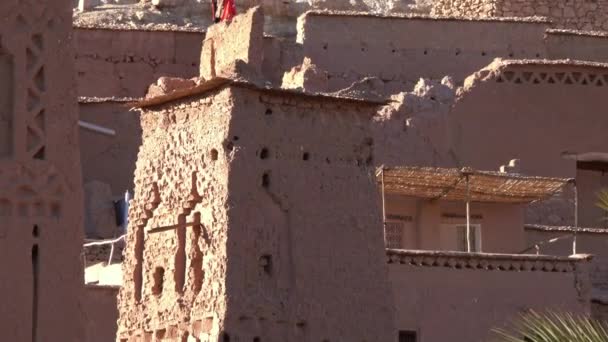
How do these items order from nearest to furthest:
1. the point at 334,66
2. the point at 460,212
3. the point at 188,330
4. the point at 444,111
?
1. the point at 188,330
2. the point at 460,212
3. the point at 444,111
4. the point at 334,66

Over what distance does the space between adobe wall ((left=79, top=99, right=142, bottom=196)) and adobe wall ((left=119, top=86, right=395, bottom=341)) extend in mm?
9054

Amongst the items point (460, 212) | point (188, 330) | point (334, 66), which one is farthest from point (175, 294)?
point (334, 66)

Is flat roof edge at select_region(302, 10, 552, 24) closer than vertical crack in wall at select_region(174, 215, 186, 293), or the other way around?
vertical crack in wall at select_region(174, 215, 186, 293)

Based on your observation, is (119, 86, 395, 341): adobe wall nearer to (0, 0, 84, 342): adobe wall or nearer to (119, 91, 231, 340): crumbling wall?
(119, 91, 231, 340): crumbling wall

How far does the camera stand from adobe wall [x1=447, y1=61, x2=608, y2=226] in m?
31.2

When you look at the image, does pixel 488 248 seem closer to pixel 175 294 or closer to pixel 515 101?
pixel 515 101

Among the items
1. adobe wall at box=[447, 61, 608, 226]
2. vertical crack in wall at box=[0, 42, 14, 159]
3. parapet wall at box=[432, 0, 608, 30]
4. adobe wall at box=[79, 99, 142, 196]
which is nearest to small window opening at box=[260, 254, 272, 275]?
vertical crack in wall at box=[0, 42, 14, 159]

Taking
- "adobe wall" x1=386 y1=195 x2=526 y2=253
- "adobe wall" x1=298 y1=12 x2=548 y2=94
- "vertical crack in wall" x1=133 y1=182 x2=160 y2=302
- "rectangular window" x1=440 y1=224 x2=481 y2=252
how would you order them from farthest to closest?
"adobe wall" x1=298 y1=12 x2=548 y2=94, "rectangular window" x1=440 y1=224 x2=481 y2=252, "adobe wall" x1=386 y1=195 x2=526 y2=253, "vertical crack in wall" x1=133 y1=182 x2=160 y2=302

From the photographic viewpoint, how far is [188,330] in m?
20.3

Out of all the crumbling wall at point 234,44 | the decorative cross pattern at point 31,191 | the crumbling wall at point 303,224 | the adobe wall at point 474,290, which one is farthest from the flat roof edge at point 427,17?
Answer: the decorative cross pattern at point 31,191

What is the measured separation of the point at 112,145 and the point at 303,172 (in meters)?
10.1

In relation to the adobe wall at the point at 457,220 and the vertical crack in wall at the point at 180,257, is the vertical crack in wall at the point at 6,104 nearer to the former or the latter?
the vertical crack in wall at the point at 180,257

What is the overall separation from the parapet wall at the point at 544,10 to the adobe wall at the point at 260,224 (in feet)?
47.4

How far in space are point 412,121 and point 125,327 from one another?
30.4ft
